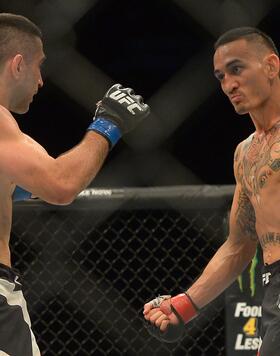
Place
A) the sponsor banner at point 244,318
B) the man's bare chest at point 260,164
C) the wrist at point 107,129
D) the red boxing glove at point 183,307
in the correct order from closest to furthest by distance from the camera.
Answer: the wrist at point 107,129 → the man's bare chest at point 260,164 → the red boxing glove at point 183,307 → the sponsor banner at point 244,318

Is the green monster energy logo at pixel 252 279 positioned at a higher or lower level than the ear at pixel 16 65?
lower

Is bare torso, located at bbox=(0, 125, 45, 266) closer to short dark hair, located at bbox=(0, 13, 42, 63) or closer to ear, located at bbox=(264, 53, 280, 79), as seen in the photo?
short dark hair, located at bbox=(0, 13, 42, 63)

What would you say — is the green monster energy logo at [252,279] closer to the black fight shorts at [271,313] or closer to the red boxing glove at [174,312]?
the red boxing glove at [174,312]

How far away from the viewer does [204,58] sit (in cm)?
355

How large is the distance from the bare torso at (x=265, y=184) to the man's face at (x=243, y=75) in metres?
0.09

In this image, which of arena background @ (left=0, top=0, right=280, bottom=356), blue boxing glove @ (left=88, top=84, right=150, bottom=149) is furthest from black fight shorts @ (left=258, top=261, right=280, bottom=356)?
arena background @ (left=0, top=0, right=280, bottom=356)

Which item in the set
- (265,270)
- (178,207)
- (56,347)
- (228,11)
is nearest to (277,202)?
(265,270)

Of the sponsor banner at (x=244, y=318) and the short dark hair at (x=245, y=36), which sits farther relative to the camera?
the sponsor banner at (x=244, y=318)

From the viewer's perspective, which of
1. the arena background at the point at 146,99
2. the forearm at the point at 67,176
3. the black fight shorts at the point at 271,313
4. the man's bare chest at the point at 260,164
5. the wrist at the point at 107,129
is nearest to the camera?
the forearm at the point at 67,176

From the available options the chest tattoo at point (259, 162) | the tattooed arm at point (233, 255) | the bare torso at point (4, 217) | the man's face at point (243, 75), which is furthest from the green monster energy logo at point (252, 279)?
the bare torso at point (4, 217)

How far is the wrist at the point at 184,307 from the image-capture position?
2035mm

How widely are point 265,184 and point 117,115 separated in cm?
41

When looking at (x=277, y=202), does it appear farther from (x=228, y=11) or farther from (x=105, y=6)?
(x=105, y=6)

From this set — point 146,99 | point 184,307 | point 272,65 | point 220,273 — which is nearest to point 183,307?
point 184,307
